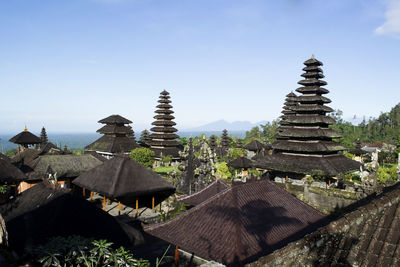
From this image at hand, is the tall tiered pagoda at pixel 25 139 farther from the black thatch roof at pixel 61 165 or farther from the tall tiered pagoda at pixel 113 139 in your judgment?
the black thatch roof at pixel 61 165

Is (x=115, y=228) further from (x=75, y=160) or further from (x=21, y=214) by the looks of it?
(x=75, y=160)

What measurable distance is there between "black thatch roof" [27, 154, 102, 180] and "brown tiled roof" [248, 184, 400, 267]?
24.9 metres

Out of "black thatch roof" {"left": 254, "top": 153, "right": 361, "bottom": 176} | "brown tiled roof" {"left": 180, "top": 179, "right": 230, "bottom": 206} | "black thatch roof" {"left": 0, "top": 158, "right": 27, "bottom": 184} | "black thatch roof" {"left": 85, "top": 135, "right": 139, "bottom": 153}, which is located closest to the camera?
"brown tiled roof" {"left": 180, "top": 179, "right": 230, "bottom": 206}

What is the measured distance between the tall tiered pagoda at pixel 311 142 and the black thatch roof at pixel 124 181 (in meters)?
11.6

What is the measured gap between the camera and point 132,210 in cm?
2017

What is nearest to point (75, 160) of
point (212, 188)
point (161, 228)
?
point (212, 188)

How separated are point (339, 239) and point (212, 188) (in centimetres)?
937

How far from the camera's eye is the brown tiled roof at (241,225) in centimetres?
754

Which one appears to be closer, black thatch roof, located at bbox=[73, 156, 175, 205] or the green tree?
black thatch roof, located at bbox=[73, 156, 175, 205]

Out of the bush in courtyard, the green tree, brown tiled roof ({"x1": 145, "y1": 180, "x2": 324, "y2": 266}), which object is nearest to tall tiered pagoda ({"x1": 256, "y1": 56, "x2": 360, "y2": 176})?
brown tiled roof ({"x1": 145, "y1": 180, "x2": 324, "y2": 266})

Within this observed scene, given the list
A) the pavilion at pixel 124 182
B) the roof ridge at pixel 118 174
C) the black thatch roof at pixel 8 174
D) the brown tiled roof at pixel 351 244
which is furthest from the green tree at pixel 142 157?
the brown tiled roof at pixel 351 244

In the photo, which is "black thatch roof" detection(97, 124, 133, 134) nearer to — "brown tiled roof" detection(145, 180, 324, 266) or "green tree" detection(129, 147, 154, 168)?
"green tree" detection(129, 147, 154, 168)

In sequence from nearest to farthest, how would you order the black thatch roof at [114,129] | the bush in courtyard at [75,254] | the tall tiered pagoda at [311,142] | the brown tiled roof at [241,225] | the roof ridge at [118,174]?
the bush in courtyard at [75,254]
the brown tiled roof at [241,225]
the roof ridge at [118,174]
the tall tiered pagoda at [311,142]
the black thatch roof at [114,129]

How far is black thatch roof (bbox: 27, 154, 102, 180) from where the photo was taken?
80.5 feet
